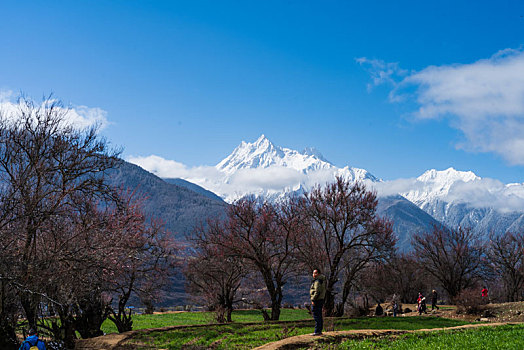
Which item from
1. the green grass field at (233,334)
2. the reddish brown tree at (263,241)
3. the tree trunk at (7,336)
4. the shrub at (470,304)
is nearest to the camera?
the tree trunk at (7,336)

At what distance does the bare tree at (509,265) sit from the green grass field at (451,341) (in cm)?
4133

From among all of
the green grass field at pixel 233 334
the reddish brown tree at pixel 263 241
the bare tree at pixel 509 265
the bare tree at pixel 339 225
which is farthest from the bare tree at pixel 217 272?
the bare tree at pixel 509 265

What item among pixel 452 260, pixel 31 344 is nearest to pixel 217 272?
pixel 31 344

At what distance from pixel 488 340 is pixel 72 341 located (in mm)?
15818

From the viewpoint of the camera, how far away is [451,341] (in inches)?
520

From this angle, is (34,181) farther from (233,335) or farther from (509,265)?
(509,265)

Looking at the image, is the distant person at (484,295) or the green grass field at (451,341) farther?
the distant person at (484,295)

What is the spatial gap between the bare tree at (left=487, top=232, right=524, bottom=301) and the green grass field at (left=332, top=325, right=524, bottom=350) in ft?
136

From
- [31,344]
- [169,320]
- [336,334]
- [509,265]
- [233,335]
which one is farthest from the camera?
[509,265]

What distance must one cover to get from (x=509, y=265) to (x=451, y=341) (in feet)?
149

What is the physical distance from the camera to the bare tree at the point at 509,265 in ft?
166

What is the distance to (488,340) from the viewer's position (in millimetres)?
13047

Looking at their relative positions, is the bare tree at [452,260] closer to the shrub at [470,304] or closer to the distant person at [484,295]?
the distant person at [484,295]

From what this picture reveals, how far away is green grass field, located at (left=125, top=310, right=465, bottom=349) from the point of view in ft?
58.8
